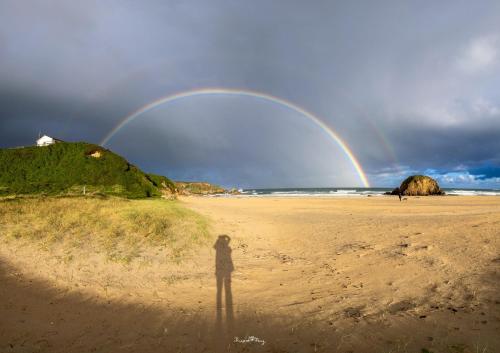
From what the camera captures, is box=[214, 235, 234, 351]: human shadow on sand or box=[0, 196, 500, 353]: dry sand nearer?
box=[0, 196, 500, 353]: dry sand

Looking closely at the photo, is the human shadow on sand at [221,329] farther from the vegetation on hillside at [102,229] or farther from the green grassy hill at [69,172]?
the green grassy hill at [69,172]

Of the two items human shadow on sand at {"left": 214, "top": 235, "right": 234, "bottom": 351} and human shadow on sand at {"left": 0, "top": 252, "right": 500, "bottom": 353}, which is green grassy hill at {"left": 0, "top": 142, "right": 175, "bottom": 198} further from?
human shadow on sand at {"left": 0, "top": 252, "right": 500, "bottom": 353}

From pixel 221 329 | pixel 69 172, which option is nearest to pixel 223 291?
pixel 221 329

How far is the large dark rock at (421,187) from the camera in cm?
7904

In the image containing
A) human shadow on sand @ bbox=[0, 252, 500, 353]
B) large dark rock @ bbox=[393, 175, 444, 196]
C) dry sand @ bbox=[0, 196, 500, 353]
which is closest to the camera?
human shadow on sand @ bbox=[0, 252, 500, 353]

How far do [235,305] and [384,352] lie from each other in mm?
4340

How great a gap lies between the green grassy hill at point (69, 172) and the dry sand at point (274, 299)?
19.7 metres

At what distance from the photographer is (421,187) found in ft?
262

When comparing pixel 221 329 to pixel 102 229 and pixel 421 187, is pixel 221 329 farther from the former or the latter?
pixel 421 187

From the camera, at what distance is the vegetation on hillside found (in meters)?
14.4

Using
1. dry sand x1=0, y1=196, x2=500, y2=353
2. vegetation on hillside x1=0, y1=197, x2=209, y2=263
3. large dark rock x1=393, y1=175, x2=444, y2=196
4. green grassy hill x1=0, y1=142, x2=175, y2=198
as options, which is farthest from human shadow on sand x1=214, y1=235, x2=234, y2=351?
large dark rock x1=393, y1=175, x2=444, y2=196

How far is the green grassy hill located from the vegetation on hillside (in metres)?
12.7

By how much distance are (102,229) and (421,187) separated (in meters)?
81.7

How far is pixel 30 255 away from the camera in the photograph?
543 inches
